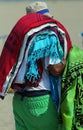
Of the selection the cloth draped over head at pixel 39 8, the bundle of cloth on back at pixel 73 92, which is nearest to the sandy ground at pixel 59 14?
the cloth draped over head at pixel 39 8

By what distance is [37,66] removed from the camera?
95.6 inches

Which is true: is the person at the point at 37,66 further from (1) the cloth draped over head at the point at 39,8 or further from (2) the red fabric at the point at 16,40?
(1) the cloth draped over head at the point at 39,8

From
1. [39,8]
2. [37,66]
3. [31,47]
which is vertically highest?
[39,8]

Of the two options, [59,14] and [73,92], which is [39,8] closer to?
[73,92]

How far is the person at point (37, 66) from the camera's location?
2.38m

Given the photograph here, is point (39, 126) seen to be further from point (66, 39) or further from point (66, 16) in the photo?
point (66, 16)

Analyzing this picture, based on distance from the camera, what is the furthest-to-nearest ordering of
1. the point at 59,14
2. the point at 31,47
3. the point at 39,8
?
the point at 59,14
the point at 39,8
the point at 31,47

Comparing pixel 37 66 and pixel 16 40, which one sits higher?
pixel 16 40

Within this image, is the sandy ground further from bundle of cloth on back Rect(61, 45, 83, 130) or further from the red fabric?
bundle of cloth on back Rect(61, 45, 83, 130)

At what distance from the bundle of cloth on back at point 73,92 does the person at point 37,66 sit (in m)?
0.05

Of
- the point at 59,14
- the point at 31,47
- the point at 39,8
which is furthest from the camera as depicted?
the point at 59,14

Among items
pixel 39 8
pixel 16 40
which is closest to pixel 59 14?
pixel 39 8

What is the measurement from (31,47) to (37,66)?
123 mm

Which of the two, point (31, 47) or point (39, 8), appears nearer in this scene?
point (31, 47)
